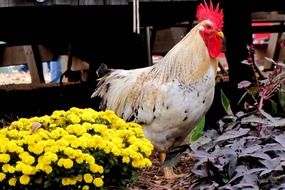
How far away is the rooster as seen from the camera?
3.98 meters

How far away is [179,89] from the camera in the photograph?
3.99 meters

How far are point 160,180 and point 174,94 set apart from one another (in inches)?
23.4

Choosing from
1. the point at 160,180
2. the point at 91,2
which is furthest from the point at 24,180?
the point at 91,2

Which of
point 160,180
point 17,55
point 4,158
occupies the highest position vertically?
point 4,158

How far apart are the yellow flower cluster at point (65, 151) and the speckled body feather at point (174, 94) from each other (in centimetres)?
87

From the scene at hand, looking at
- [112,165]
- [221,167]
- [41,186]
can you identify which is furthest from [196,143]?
[41,186]

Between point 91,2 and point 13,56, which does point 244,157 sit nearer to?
point 91,2

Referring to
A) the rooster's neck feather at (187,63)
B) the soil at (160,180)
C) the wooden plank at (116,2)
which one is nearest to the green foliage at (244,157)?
the soil at (160,180)

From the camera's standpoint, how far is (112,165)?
→ 118 inches

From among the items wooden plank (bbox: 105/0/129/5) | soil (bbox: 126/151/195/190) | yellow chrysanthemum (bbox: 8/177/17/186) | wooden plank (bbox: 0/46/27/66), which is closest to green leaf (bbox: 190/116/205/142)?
soil (bbox: 126/151/195/190)

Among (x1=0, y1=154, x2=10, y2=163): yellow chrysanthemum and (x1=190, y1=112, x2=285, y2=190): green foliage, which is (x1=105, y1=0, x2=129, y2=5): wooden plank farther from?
(x1=0, y1=154, x2=10, y2=163): yellow chrysanthemum

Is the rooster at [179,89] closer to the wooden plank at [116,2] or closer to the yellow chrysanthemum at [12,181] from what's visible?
the wooden plank at [116,2]

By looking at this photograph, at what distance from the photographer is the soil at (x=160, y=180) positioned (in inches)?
147

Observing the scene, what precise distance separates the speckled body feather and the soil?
0.19 metres
